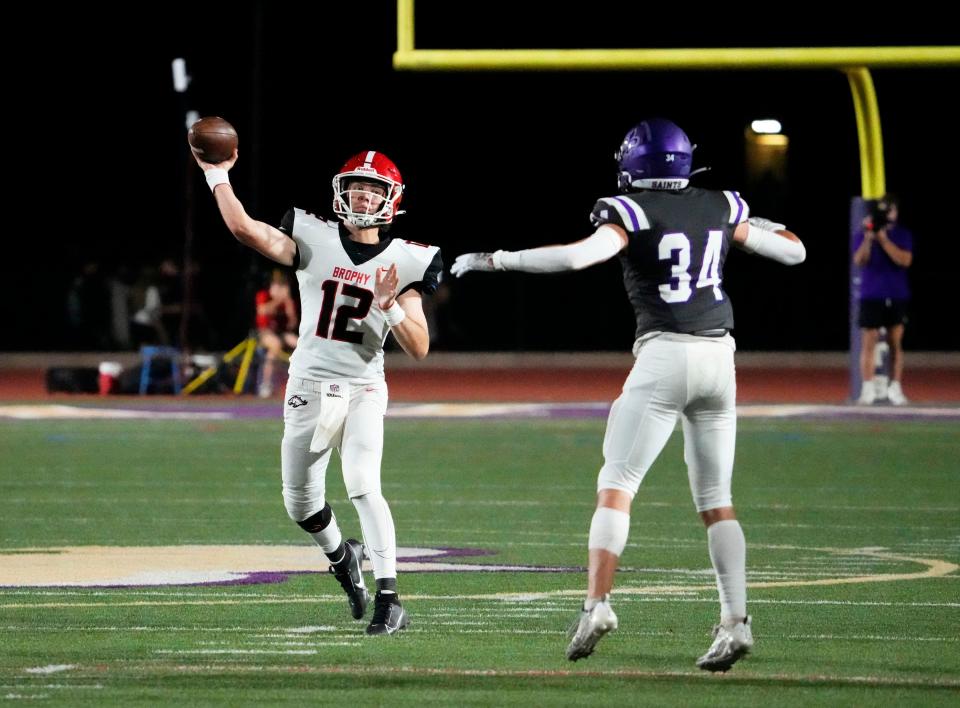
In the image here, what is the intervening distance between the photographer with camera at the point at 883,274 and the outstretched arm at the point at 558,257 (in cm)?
1289

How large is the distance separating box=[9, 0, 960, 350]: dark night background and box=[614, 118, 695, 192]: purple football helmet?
35456 millimetres

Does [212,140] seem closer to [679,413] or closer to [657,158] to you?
[657,158]

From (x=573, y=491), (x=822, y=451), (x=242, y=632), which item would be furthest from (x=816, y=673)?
(x=822, y=451)

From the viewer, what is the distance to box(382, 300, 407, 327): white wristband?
759 cm

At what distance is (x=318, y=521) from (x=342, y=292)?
0.96 m

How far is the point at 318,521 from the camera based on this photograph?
814 cm

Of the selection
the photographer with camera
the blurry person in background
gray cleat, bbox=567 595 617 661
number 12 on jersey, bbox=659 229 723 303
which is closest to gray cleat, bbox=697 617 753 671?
gray cleat, bbox=567 595 617 661

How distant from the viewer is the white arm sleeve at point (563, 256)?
6805 mm

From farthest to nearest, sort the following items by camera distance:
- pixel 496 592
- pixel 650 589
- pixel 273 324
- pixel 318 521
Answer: pixel 273 324
pixel 650 589
pixel 496 592
pixel 318 521

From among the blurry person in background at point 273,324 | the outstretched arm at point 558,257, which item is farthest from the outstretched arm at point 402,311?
the blurry person in background at point 273,324

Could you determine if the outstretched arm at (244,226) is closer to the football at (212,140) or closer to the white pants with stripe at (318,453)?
the football at (212,140)

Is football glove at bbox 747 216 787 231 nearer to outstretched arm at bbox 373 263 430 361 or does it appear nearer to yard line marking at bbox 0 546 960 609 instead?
outstretched arm at bbox 373 263 430 361

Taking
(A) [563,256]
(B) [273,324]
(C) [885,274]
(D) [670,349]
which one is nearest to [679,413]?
(D) [670,349]

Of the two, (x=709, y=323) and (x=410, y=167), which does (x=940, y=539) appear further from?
(x=410, y=167)
